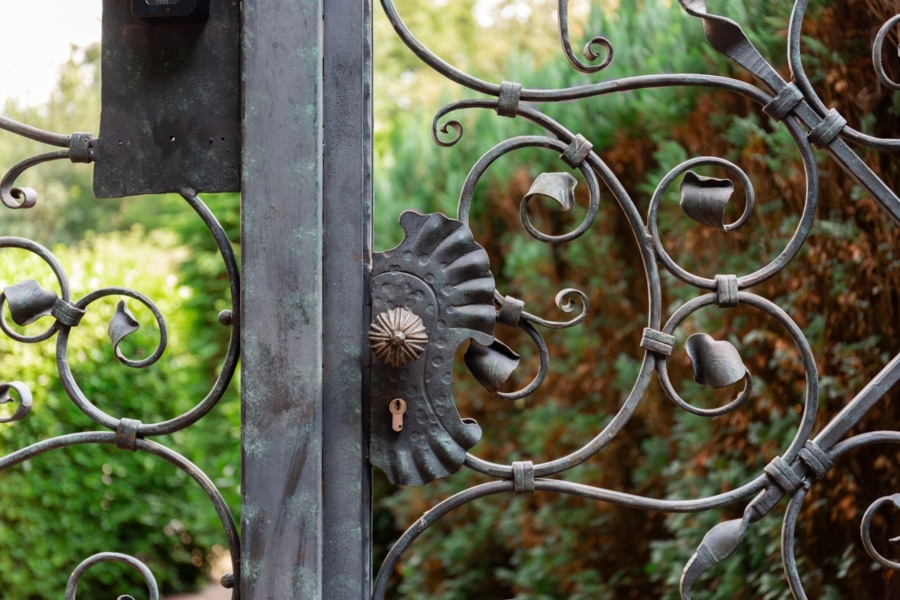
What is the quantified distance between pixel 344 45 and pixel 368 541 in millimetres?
716

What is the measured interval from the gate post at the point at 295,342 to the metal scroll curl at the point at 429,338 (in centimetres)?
4

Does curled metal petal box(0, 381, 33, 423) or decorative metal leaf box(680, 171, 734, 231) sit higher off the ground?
decorative metal leaf box(680, 171, 734, 231)

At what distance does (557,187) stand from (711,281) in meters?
0.26

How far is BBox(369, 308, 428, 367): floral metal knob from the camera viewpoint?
4.11 feet

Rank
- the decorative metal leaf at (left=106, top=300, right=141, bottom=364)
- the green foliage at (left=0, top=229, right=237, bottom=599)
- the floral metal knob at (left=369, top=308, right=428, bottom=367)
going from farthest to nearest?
→ 1. the green foliage at (left=0, top=229, right=237, bottom=599)
2. the decorative metal leaf at (left=106, top=300, right=141, bottom=364)
3. the floral metal knob at (left=369, top=308, right=428, bottom=367)

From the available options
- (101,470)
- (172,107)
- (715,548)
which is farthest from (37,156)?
(101,470)

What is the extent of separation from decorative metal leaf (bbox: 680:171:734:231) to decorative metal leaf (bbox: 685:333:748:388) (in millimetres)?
168

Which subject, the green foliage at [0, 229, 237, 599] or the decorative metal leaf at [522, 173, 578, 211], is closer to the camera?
the decorative metal leaf at [522, 173, 578, 211]

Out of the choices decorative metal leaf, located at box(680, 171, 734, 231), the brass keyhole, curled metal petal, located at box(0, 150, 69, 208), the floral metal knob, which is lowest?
the brass keyhole

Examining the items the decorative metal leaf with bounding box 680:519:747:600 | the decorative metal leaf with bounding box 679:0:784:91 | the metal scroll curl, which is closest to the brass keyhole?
the metal scroll curl

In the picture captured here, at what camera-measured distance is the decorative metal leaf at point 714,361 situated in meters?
1.32

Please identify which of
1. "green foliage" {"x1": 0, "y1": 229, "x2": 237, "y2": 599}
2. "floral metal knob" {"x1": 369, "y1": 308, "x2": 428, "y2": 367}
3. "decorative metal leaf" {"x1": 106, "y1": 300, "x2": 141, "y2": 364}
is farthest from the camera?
"green foliage" {"x1": 0, "y1": 229, "x2": 237, "y2": 599}

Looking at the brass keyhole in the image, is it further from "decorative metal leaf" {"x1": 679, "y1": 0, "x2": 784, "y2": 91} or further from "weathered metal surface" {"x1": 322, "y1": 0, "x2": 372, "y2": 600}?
"decorative metal leaf" {"x1": 679, "y1": 0, "x2": 784, "y2": 91}

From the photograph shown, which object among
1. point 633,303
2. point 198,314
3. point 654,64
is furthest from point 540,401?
point 198,314
